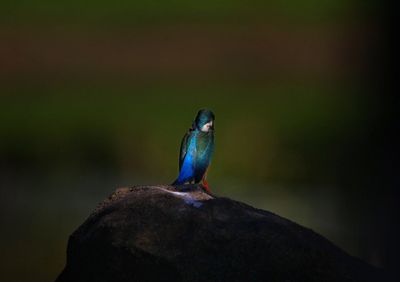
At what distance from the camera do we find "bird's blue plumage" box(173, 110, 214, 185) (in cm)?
395

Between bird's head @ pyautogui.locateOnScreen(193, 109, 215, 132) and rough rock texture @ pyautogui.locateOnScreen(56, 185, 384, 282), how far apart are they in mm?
831

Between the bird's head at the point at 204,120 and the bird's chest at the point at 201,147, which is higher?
the bird's head at the point at 204,120

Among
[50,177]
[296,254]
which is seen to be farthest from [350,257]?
[50,177]

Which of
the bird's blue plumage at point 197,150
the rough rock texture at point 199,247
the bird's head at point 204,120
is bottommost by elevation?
the rough rock texture at point 199,247

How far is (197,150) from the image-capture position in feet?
13.1

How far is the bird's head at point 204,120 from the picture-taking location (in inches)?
158

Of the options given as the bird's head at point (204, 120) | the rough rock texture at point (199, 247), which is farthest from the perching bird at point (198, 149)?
the rough rock texture at point (199, 247)

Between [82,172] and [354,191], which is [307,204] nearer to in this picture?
[354,191]

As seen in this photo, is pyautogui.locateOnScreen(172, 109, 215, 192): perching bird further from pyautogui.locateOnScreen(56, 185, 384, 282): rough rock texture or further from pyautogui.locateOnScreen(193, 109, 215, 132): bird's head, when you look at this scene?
pyautogui.locateOnScreen(56, 185, 384, 282): rough rock texture

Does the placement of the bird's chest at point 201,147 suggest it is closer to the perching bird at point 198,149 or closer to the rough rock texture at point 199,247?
the perching bird at point 198,149

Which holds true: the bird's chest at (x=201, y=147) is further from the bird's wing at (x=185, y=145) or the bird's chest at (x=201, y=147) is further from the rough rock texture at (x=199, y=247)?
the rough rock texture at (x=199, y=247)

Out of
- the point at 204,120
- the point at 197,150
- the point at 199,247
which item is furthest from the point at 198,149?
the point at 199,247

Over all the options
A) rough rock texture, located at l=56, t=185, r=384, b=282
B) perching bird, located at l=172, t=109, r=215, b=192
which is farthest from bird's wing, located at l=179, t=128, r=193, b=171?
rough rock texture, located at l=56, t=185, r=384, b=282

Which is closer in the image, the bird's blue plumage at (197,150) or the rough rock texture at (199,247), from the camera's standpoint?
the rough rock texture at (199,247)
